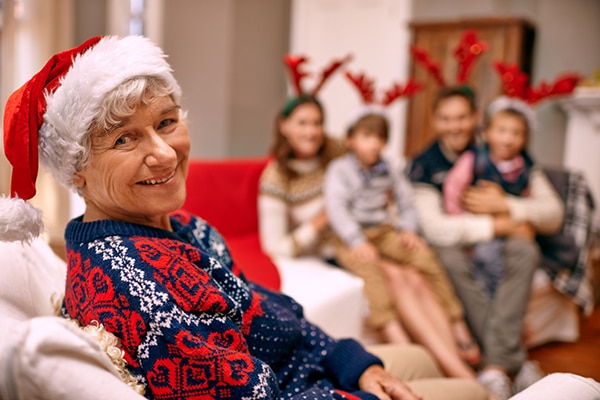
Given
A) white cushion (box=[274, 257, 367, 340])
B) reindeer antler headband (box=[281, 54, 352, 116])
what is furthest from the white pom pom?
reindeer antler headband (box=[281, 54, 352, 116])

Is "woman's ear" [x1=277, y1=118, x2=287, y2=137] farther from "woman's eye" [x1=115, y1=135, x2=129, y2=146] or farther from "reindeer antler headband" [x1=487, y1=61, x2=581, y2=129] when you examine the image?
"woman's eye" [x1=115, y1=135, x2=129, y2=146]

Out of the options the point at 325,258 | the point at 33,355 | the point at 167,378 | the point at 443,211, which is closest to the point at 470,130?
the point at 443,211

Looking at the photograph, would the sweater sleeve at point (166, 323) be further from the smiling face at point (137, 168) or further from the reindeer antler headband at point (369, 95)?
the reindeer antler headband at point (369, 95)

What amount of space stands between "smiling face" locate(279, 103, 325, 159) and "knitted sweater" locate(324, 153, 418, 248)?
0.14m

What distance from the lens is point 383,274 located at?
2.43m

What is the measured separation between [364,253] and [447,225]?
1.51 ft

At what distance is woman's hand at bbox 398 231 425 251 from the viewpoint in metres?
2.58

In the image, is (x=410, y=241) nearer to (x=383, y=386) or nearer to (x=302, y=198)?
(x=302, y=198)

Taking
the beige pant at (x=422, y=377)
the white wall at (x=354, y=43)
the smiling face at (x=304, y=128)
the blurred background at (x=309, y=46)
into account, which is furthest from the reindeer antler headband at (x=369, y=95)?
the white wall at (x=354, y=43)

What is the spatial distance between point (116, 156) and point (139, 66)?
15cm

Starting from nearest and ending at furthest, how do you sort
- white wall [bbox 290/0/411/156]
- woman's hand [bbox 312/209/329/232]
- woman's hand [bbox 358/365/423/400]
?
1. woman's hand [bbox 358/365/423/400]
2. woman's hand [bbox 312/209/329/232]
3. white wall [bbox 290/0/411/156]

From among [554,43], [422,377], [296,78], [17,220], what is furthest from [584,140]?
[17,220]

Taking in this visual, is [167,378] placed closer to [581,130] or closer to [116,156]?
[116,156]

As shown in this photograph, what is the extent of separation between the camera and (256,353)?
A: 1103 millimetres
